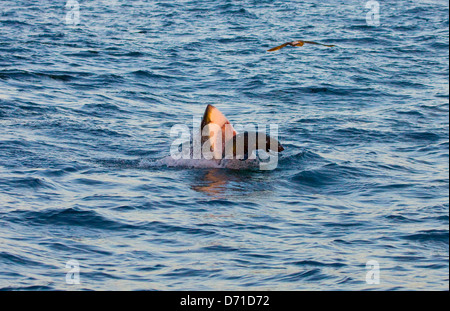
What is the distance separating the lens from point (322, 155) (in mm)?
15719

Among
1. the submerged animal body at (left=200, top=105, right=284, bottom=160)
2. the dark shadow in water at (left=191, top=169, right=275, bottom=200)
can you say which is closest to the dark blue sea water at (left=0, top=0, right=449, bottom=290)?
the dark shadow in water at (left=191, top=169, right=275, bottom=200)

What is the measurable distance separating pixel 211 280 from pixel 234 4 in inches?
1138

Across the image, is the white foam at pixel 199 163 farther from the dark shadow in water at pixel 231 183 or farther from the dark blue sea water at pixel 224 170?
the dark shadow in water at pixel 231 183

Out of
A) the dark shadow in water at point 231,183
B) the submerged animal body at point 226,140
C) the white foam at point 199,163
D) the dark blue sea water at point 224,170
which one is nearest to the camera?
the dark blue sea water at point 224,170

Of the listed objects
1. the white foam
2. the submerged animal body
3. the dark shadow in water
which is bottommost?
the dark shadow in water

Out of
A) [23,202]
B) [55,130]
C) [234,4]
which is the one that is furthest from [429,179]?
[234,4]

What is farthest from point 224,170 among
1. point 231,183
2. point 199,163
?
point 231,183

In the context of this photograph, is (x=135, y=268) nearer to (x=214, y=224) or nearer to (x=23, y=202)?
(x=214, y=224)

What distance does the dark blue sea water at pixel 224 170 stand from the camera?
9.59 meters

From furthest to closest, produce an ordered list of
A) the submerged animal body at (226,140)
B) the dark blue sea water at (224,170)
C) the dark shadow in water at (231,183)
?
the submerged animal body at (226,140)
the dark shadow in water at (231,183)
the dark blue sea water at (224,170)

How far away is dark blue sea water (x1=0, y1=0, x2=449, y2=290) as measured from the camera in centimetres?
959

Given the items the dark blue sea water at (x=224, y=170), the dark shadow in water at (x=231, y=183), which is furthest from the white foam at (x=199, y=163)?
the dark shadow in water at (x=231, y=183)

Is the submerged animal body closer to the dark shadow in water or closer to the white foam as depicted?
the white foam
